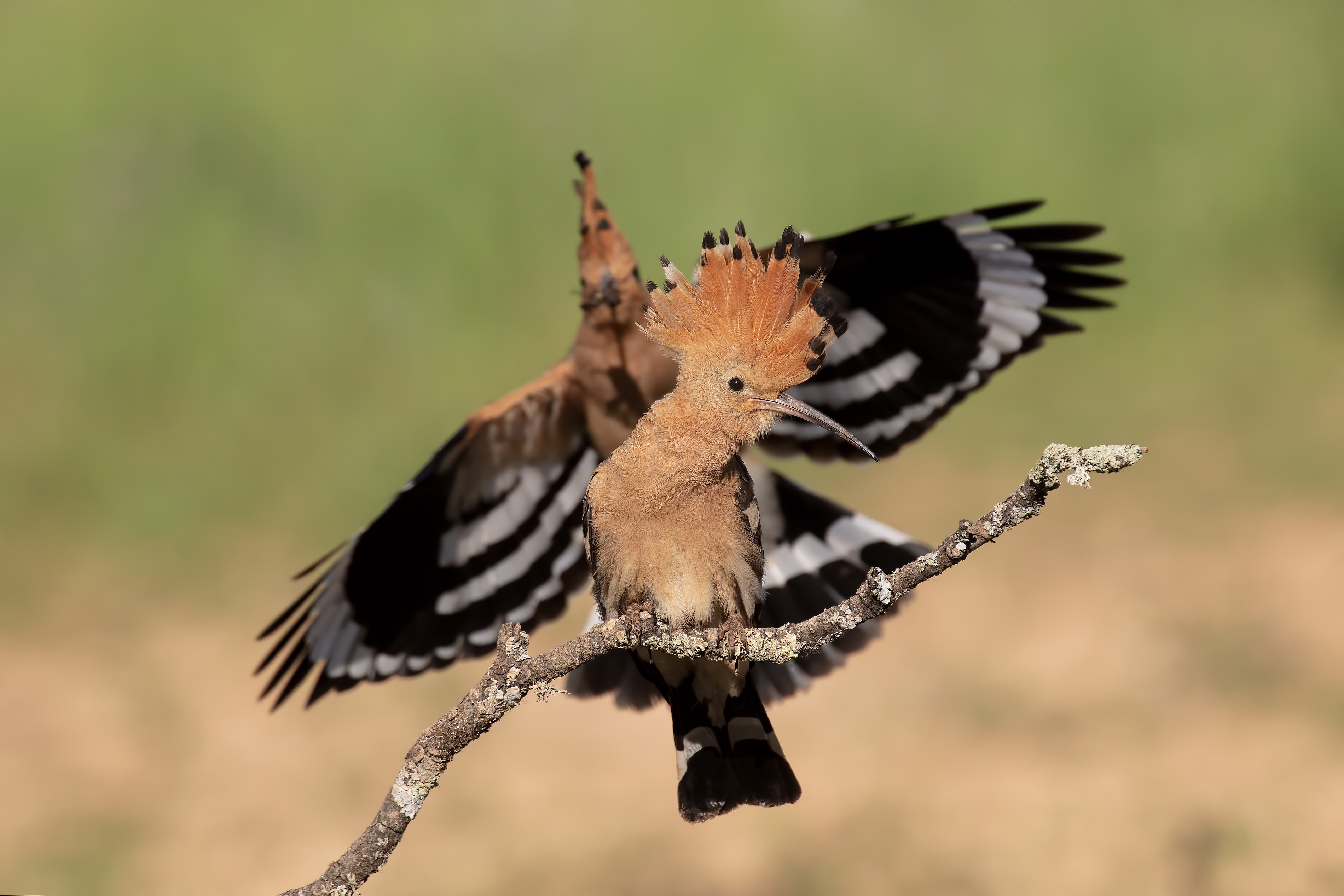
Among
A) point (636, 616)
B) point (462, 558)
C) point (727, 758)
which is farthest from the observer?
point (462, 558)

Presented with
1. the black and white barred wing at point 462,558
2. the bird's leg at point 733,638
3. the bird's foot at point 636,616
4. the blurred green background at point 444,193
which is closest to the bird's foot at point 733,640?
the bird's leg at point 733,638

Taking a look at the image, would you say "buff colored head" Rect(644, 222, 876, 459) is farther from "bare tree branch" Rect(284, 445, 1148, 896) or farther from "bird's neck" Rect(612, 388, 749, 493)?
"bare tree branch" Rect(284, 445, 1148, 896)

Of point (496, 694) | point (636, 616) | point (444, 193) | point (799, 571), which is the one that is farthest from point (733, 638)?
point (444, 193)

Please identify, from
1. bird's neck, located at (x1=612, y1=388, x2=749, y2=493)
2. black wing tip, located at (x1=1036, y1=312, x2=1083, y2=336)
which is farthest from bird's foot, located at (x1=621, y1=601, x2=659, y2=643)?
black wing tip, located at (x1=1036, y1=312, x2=1083, y2=336)

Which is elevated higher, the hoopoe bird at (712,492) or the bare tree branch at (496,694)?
the hoopoe bird at (712,492)

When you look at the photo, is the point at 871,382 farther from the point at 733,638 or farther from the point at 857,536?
the point at 733,638

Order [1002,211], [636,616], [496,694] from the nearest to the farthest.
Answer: [496,694] < [636,616] < [1002,211]

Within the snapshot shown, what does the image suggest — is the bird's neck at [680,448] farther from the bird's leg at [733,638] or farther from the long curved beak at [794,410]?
the bird's leg at [733,638]

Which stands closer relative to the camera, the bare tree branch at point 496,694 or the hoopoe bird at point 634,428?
the bare tree branch at point 496,694
